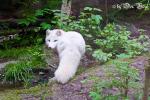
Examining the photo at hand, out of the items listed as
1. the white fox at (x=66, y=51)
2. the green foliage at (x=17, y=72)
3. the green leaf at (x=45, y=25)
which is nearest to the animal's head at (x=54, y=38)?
the white fox at (x=66, y=51)

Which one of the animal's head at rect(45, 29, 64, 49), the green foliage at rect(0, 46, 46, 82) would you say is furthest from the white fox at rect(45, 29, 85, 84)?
the green foliage at rect(0, 46, 46, 82)

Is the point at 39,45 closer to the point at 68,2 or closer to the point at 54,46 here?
the point at 68,2

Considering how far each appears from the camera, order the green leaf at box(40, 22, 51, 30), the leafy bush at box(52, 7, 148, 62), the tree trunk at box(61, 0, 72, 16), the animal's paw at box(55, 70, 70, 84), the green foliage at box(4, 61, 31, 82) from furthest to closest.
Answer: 1. the green leaf at box(40, 22, 51, 30)
2. the tree trunk at box(61, 0, 72, 16)
3. the leafy bush at box(52, 7, 148, 62)
4. the green foliage at box(4, 61, 31, 82)
5. the animal's paw at box(55, 70, 70, 84)

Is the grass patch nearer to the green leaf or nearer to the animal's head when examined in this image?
the animal's head

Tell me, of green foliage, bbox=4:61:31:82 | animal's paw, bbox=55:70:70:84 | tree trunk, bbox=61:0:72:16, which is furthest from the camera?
tree trunk, bbox=61:0:72:16

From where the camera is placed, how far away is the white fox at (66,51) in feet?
18.6

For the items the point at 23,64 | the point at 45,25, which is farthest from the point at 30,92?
the point at 45,25

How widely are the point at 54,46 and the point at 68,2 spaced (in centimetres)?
147

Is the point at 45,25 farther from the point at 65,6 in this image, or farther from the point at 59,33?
the point at 59,33

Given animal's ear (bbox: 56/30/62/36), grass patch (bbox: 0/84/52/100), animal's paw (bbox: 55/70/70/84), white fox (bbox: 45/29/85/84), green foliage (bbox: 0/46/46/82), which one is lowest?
grass patch (bbox: 0/84/52/100)

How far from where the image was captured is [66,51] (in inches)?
237

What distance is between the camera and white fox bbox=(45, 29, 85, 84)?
568 centimetres

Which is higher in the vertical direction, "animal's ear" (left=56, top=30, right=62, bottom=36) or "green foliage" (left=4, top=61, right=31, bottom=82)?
"animal's ear" (left=56, top=30, right=62, bottom=36)

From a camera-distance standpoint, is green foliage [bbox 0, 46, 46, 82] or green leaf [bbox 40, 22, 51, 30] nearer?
green foliage [bbox 0, 46, 46, 82]
